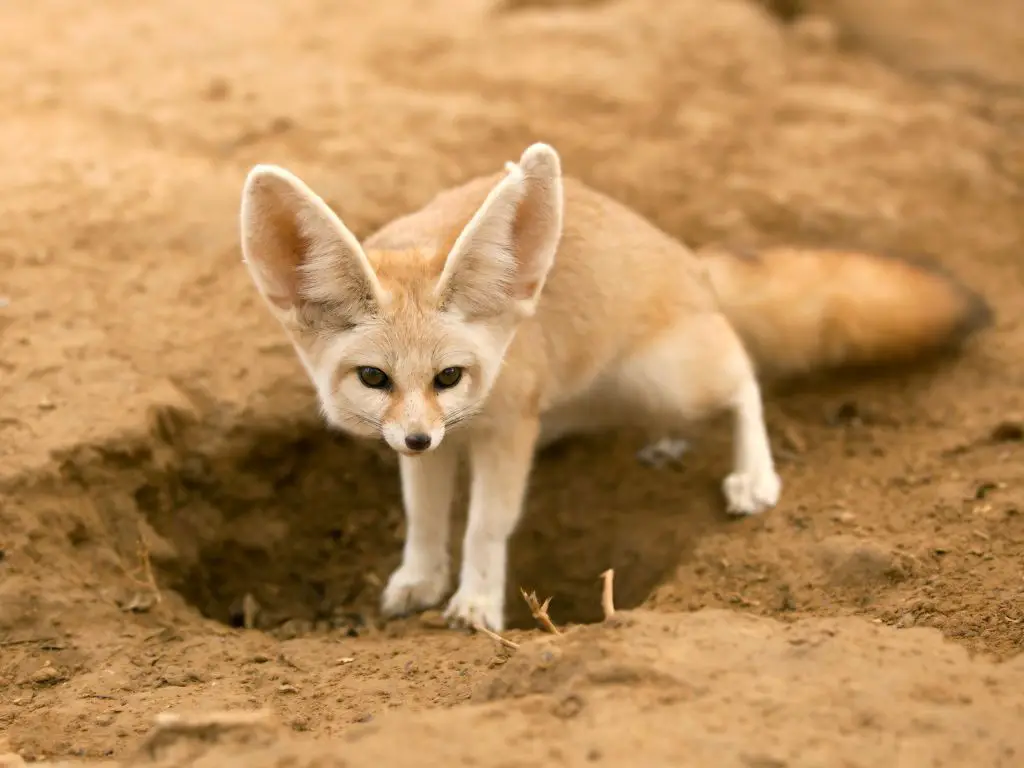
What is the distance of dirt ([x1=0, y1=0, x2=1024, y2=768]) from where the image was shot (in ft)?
6.98

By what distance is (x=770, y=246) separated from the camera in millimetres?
4441

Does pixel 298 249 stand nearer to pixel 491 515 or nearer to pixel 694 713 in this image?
pixel 491 515

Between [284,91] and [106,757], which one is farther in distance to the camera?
[284,91]

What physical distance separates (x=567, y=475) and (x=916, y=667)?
2006mm

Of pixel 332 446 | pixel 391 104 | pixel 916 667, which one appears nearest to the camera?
pixel 916 667

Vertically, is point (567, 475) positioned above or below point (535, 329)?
below

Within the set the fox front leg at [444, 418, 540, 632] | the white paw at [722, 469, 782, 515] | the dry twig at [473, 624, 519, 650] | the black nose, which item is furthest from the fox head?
the white paw at [722, 469, 782, 515]

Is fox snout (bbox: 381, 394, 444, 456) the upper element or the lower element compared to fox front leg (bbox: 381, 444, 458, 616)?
upper

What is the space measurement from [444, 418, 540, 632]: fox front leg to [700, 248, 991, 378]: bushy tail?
114 centimetres

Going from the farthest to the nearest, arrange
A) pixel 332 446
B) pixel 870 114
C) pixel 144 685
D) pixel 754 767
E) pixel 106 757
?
pixel 870 114 → pixel 332 446 → pixel 144 685 → pixel 106 757 → pixel 754 767

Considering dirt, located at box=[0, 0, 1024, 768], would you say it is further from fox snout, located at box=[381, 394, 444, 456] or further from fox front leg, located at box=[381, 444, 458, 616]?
fox snout, located at box=[381, 394, 444, 456]

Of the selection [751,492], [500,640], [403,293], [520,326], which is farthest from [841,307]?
[500,640]

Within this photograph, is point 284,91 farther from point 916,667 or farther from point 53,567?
point 916,667

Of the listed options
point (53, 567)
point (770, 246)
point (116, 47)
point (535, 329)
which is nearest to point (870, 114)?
point (770, 246)
